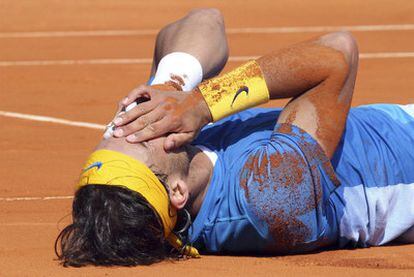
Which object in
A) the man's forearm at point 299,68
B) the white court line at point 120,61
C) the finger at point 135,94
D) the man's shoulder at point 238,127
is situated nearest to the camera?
the finger at point 135,94

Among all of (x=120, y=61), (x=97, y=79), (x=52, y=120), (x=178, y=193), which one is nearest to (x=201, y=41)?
(x=178, y=193)

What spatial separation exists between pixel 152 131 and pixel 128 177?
0.26 meters

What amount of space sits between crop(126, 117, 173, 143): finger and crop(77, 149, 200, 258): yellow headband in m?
0.10

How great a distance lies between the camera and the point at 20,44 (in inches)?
490

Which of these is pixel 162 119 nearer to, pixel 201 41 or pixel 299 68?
pixel 299 68

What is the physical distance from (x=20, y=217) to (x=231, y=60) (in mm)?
5422

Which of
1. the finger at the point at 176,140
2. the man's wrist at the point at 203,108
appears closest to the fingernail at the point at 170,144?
the finger at the point at 176,140

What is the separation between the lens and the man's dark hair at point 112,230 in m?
4.88

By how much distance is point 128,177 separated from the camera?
4895 millimetres

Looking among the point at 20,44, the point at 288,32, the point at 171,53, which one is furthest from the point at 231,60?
the point at 171,53

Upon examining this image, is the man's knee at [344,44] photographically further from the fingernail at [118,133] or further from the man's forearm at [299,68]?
the fingernail at [118,133]

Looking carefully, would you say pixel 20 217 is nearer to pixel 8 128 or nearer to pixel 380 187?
pixel 380 187

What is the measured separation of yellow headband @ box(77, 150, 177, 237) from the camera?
489 centimetres

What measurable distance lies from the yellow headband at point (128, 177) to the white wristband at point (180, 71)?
793mm
